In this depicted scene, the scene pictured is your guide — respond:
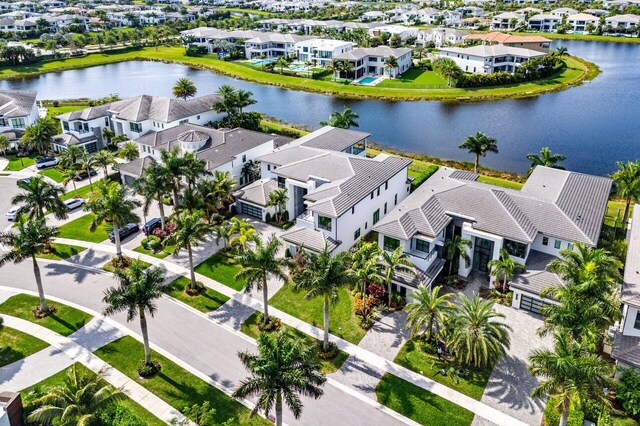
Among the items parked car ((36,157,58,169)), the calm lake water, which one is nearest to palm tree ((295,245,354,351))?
the calm lake water

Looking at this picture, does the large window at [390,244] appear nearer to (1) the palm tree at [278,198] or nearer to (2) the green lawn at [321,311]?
(2) the green lawn at [321,311]

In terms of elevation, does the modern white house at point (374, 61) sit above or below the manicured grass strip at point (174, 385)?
above

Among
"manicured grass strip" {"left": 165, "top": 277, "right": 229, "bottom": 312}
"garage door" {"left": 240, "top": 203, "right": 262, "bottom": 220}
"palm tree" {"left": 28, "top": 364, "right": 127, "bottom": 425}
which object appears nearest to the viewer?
"palm tree" {"left": 28, "top": 364, "right": 127, "bottom": 425}

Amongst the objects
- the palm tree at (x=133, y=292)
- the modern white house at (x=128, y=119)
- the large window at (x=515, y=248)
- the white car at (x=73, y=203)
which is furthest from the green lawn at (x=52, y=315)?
the modern white house at (x=128, y=119)

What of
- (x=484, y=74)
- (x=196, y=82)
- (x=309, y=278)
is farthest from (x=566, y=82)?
(x=309, y=278)

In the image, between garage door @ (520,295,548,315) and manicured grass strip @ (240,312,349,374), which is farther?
garage door @ (520,295,548,315)

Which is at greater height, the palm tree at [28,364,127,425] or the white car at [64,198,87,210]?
the palm tree at [28,364,127,425]

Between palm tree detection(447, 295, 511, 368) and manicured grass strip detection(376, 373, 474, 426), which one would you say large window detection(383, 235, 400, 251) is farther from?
manicured grass strip detection(376, 373, 474, 426)
